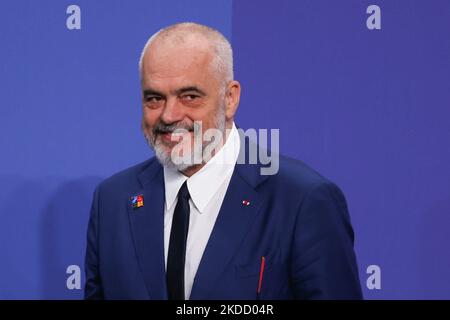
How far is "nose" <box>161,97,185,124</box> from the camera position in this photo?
4.52 ft

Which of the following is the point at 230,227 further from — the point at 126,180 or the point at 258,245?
the point at 126,180

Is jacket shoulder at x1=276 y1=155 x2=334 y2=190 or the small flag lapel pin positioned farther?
the small flag lapel pin

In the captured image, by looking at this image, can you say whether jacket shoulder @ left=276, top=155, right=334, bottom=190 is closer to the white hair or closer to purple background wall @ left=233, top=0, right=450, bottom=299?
the white hair

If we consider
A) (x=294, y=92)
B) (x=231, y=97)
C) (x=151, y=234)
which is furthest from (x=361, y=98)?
(x=151, y=234)

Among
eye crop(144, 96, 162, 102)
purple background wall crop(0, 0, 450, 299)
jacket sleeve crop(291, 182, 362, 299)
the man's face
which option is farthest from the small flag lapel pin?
purple background wall crop(0, 0, 450, 299)

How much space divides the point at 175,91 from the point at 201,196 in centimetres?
22

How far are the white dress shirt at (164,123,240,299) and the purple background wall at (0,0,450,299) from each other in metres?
0.50

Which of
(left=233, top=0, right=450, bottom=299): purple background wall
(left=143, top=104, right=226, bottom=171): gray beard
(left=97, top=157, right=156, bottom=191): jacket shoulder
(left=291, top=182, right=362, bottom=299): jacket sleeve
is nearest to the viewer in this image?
(left=291, top=182, right=362, bottom=299): jacket sleeve

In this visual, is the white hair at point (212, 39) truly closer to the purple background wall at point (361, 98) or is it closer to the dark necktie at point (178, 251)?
the dark necktie at point (178, 251)

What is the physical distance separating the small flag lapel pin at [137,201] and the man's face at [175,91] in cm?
10

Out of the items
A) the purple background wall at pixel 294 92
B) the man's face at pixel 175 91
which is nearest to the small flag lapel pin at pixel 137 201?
the man's face at pixel 175 91

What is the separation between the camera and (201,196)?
142 centimetres

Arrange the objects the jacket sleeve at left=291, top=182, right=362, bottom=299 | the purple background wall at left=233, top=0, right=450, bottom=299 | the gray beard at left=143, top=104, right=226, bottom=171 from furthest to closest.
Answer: the purple background wall at left=233, top=0, right=450, bottom=299 → the gray beard at left=143, top=104, right=226, bottom=171 → the jacket sleeve at left=291, top=182, right=362, bottom=299

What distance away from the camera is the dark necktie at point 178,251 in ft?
4.46
